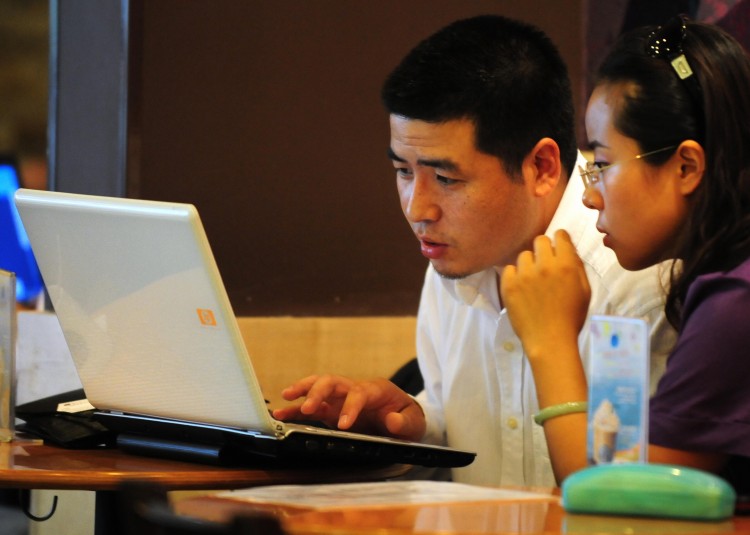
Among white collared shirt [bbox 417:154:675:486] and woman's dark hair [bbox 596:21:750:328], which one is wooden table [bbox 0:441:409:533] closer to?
white collared shirt [bbox 417:154:675:486]

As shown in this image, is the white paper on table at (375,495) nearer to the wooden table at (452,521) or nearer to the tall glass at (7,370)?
the wooden table at (452,521)

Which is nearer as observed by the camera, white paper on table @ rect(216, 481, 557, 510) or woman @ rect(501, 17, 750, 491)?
white paper on table @ rect(216, 481, 557, 510)

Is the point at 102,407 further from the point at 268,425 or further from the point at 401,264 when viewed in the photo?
the point at 401,264

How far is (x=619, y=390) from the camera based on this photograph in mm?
1178

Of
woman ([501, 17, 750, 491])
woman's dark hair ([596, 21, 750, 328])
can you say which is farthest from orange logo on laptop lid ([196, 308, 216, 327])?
woman's dark hair ([596, 21, 750, 328])


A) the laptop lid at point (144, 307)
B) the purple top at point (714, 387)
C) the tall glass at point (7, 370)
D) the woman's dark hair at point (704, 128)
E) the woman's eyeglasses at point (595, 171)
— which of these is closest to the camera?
the purple top at point (714, 387)

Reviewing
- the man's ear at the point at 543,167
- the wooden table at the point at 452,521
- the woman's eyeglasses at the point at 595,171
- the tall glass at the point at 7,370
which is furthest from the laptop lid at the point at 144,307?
the man's ear at the point at 543,167

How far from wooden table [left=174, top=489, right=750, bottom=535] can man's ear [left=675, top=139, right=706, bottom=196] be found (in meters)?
0.59

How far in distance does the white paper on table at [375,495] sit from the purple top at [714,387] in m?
0.17

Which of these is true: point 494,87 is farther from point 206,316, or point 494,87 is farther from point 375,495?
point 375,495

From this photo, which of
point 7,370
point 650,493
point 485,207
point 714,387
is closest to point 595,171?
point 485,207

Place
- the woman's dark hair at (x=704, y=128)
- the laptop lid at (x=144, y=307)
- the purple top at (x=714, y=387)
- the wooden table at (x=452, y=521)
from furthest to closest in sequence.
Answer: the woman's dark hair at (x=704, y=128) → the laptop lid at (x=144, y=307) → the purple top at (x=714, y=387) → the wooden table at (x=452, y=521)

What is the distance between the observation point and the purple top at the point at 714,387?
1.26 metres

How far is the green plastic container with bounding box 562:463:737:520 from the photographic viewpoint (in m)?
1.05
